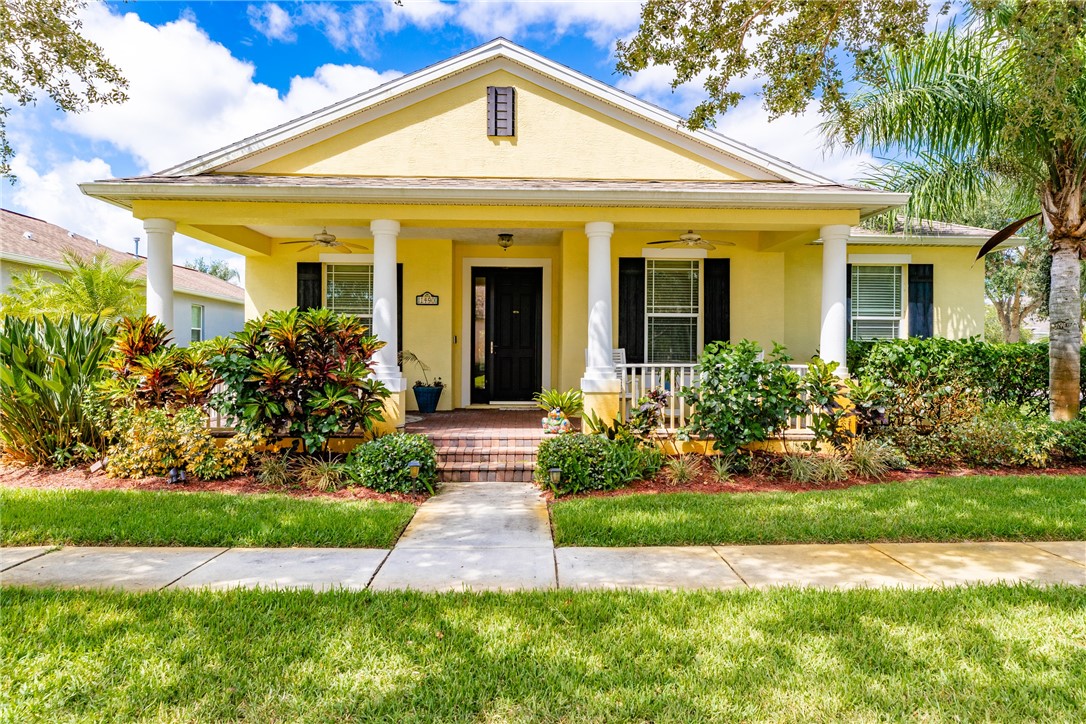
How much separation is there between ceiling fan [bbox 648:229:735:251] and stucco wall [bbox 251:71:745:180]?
88 cm

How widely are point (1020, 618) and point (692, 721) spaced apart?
2240 mm

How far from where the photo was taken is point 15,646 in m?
2.78

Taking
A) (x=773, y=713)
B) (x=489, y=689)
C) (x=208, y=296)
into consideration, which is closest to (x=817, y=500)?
(x=773, y=713)

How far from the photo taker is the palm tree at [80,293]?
10680 mm

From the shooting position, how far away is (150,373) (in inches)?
253

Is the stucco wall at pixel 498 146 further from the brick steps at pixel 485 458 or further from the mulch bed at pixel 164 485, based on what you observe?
the mulch bed at pixel 164 485

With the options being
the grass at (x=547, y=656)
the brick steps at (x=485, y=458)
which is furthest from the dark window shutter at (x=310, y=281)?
the grass at (x=547, y=656)

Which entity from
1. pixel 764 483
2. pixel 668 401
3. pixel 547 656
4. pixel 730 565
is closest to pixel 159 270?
pixel 668 401

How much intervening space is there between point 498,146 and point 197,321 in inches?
548

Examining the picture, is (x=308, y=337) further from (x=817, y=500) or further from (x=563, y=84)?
(x=817, y=500)

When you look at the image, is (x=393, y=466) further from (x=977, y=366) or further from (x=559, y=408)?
(x=977, y=366)

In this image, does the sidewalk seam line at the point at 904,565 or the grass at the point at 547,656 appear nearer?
the grass at the point at 547,656

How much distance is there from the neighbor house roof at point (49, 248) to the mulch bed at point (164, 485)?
24.7 ft

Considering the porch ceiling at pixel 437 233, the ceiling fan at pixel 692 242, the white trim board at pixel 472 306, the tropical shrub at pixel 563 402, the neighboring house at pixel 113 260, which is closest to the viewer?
the tropical shrub at pixel 563 402
